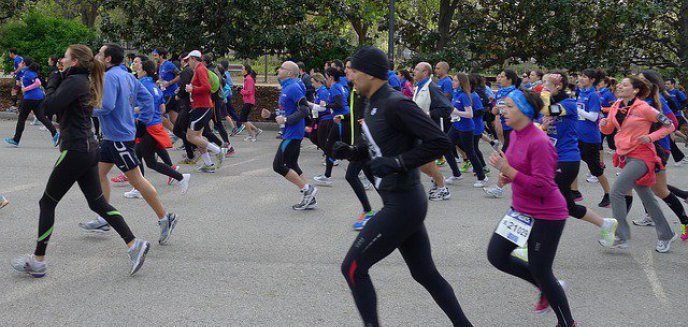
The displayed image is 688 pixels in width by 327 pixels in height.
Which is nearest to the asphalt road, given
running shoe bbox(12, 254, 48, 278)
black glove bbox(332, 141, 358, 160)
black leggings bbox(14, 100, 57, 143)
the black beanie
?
running shoe bbox(12, 254, 48, 278)

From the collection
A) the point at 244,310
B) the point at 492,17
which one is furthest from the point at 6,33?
the point at 244,310

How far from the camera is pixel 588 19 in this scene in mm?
19719

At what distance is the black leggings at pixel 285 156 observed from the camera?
829 centimetres

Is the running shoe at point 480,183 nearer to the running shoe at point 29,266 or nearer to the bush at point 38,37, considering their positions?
the running shoe at point 29,266

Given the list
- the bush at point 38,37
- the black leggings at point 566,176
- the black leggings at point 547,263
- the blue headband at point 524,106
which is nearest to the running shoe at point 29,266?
the black leggings at point 547,263

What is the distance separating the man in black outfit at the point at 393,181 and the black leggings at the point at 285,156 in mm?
4248

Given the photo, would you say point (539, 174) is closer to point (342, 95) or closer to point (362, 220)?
point (362, 220)

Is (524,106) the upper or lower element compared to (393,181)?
upper

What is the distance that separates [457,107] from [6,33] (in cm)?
1521

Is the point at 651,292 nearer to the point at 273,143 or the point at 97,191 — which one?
the point at 97,191

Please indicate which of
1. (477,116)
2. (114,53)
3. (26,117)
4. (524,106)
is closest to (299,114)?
(114,53)

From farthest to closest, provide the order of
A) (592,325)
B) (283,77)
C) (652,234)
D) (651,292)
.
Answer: (283,77) → (652,234) → (651,292) → (592,325)

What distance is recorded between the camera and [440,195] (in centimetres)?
920

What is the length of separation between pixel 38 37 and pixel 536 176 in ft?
62.9
